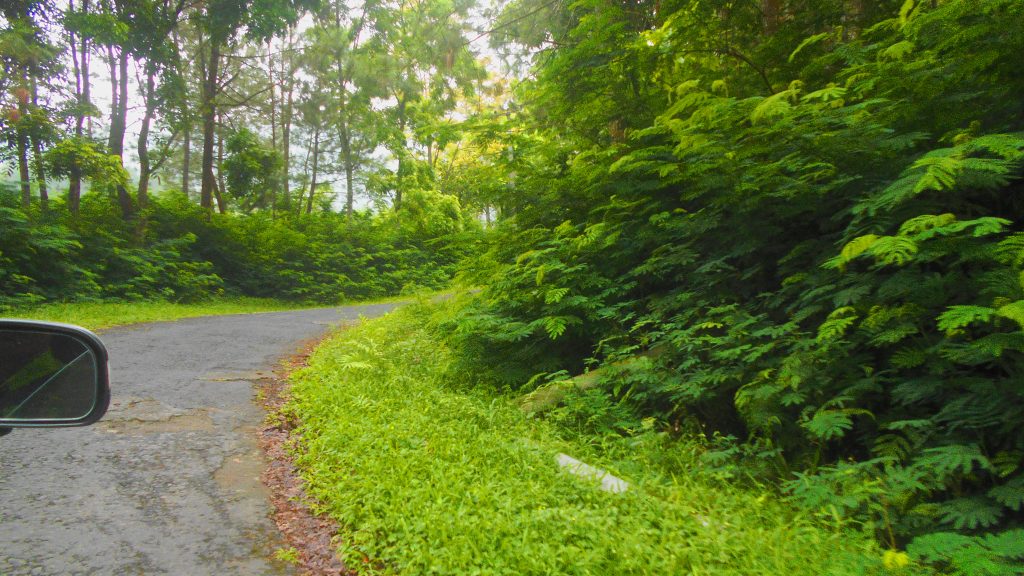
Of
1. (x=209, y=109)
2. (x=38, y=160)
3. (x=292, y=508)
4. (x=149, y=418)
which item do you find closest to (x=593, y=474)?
(x=292, y=508)

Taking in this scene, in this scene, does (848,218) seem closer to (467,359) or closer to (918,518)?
(918,518)

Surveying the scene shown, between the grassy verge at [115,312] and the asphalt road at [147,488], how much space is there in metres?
4.61

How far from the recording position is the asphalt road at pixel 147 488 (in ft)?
9.61

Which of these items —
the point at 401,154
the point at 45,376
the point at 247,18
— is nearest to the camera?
the point at 45,376

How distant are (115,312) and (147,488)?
33.1 ft

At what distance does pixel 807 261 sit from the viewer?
485 cm

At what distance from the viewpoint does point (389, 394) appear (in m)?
5.97

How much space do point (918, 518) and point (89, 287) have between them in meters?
16.5

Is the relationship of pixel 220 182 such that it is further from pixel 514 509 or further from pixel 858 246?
pixel 858 246

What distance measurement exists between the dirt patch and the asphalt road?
4.1 inches

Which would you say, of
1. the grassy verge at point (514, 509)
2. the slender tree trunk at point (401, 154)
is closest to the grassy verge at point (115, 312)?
the grassy verge at point (514, 509)

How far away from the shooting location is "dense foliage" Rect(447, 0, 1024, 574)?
3.22 m

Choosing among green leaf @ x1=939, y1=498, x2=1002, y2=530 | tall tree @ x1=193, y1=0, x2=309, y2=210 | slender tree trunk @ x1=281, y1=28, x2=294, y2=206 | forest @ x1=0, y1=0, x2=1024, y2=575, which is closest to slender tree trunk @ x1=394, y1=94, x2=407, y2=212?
slender tree trunk @ x1=281, y1=28, x2=294, y2=206

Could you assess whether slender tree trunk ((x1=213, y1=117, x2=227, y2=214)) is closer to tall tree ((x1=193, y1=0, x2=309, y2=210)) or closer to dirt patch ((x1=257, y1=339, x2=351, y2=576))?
tall tree ((x1=193, y1=0, x2=309, y2=210))
